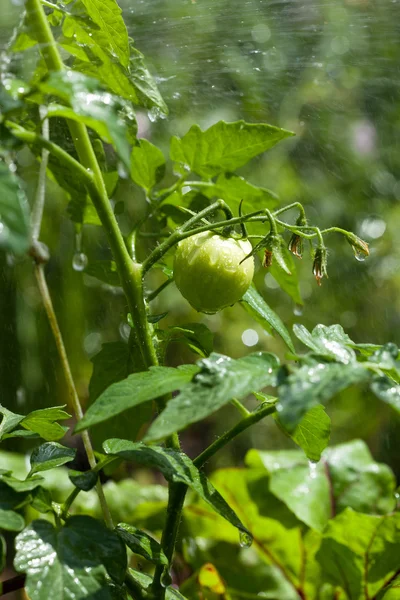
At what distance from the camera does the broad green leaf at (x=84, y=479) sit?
1.29 feet

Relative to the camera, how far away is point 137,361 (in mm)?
589

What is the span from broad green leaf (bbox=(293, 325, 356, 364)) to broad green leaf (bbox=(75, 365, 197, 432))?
0.24 ft

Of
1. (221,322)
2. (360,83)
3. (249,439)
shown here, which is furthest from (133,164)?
(360,83)

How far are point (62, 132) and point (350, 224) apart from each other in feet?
3.91

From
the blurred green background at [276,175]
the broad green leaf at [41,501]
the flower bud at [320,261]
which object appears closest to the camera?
the broad green leaf at [41,501]

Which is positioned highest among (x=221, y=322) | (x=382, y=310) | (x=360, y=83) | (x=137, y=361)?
(x=137, y=361)

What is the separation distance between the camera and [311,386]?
31 cm

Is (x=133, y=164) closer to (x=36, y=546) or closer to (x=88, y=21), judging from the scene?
(x=88, y=21)

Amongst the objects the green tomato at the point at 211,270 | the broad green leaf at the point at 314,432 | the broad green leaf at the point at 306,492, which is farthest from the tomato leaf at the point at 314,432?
the broad green leaf at the point at 306,492

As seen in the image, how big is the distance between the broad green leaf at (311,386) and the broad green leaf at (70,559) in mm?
134

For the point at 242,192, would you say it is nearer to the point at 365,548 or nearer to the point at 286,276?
the point at 286,276

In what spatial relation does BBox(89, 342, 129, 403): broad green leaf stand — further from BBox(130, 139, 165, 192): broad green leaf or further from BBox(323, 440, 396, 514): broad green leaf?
BBox(323, 440, 396, 514): broad green leaf

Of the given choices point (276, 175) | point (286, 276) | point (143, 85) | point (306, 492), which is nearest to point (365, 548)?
point (306, 492)

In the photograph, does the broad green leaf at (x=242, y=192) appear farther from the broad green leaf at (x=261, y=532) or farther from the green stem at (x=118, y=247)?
the broad green leaf at (x=261, y=532)
